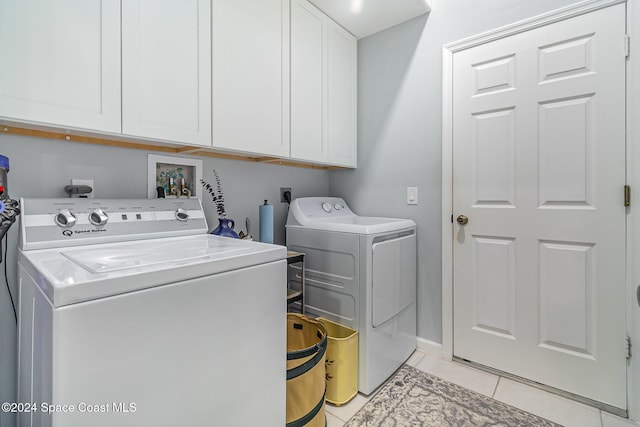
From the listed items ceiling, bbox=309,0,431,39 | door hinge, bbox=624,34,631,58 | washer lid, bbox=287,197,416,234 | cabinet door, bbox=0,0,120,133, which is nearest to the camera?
cabinet door, bbox=0,0,120,133

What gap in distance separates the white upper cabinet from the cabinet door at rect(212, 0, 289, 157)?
3.9 inches

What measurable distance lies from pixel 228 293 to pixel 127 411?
1.17 ft

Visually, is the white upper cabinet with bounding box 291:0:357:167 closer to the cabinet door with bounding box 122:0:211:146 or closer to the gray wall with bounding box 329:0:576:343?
the gray wall with bounding box 329:0:576:343

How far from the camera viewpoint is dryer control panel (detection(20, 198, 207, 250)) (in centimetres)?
103

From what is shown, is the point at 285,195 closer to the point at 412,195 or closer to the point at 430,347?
the point at 412,195

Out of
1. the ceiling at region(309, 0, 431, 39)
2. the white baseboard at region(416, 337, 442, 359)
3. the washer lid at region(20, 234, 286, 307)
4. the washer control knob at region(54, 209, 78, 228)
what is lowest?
the white baseboard at region(416, 337, 442, 359)

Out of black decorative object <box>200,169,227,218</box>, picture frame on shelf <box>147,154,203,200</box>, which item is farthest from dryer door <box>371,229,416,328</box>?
picture frame on shelf <box>147,154,203,200</box>

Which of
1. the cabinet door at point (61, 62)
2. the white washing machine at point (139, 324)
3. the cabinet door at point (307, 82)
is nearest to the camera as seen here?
the white washing machine at point (139, 324)

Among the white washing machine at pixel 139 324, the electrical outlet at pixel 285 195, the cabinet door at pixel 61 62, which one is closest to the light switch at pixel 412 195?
the electrical outlet at pixel 285 195

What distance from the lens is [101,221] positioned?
1152mm

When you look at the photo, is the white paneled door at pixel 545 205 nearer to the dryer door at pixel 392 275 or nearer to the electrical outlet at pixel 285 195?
the dryer door at pixel 392 275

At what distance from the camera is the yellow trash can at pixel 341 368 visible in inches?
62.8

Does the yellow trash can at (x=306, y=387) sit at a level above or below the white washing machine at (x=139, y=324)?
below

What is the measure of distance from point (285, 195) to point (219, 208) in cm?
60
